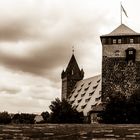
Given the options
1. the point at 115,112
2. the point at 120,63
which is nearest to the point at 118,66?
the point at 120,63

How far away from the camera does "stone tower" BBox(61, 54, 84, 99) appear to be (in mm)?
106312

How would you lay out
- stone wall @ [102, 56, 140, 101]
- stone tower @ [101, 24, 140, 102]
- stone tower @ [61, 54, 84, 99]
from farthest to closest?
stone tower @ [61, 54, 84, 99], stone tower @ [101, 24, 140, 102], stone wall @ [102, 56, 140, 101]

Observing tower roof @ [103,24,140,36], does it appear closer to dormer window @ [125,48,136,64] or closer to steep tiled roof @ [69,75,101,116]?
dormer window @ [125,48,136,64]

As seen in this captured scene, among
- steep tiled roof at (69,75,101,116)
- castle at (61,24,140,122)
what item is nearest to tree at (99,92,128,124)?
castle at (61,24,140,122)

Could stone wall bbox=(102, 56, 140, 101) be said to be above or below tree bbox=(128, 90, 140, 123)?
above

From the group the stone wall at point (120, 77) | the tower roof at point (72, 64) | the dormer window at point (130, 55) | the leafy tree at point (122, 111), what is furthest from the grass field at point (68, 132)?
the tower roof at point (72, 64)

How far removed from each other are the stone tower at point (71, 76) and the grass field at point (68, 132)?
8441 centimetres

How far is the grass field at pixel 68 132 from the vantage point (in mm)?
19672

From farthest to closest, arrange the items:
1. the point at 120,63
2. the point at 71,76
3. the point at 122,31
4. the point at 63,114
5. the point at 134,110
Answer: the point at 71,76 < the point at 122,31 < the point at 120,63 < the point at 63,114 < the point at 134,110

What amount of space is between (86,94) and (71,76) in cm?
1413

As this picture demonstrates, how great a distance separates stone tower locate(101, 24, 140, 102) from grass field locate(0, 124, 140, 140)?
184ft

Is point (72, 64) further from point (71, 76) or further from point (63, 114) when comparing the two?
point (63, 114)

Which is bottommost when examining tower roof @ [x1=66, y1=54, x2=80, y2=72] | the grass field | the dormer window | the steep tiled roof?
the grass field

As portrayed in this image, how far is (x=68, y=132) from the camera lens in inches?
803
